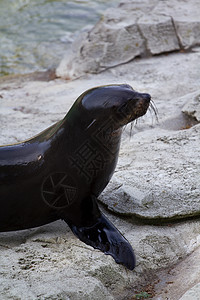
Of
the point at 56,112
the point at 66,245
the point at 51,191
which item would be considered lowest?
the point at 56,112

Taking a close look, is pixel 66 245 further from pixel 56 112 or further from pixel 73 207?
pixel 56 112

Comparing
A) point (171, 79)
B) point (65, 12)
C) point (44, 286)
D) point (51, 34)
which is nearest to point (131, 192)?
point (44, 286)

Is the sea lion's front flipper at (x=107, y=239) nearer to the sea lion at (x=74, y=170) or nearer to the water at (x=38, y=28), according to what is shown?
the sea lion at (x=74, y=170)

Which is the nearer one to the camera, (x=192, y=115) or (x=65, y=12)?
(x=192, y=115)

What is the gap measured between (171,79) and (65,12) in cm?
613

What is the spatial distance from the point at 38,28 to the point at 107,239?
8399 mm

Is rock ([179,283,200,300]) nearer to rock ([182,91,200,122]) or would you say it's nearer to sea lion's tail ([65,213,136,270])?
sea lion's tail ([65,213,136,270])

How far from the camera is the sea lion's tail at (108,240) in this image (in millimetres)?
3150

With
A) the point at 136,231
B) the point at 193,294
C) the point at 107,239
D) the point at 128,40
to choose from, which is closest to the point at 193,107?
the point at 136,231

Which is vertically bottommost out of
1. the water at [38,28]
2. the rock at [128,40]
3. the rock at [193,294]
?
the water at [38,28]

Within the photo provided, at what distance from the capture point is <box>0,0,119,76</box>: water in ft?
31.0

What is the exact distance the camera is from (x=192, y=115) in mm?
5121

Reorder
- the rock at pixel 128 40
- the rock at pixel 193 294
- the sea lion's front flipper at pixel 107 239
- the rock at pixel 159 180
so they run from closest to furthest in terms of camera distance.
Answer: the rock at pixel 193 294 → the sea lion's front flipper at pixel 107 239 → the rock at pixel 159 180 → the rock at pixel 128 40

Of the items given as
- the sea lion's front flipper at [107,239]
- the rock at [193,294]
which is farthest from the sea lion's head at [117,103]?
the rock at [193,294]
